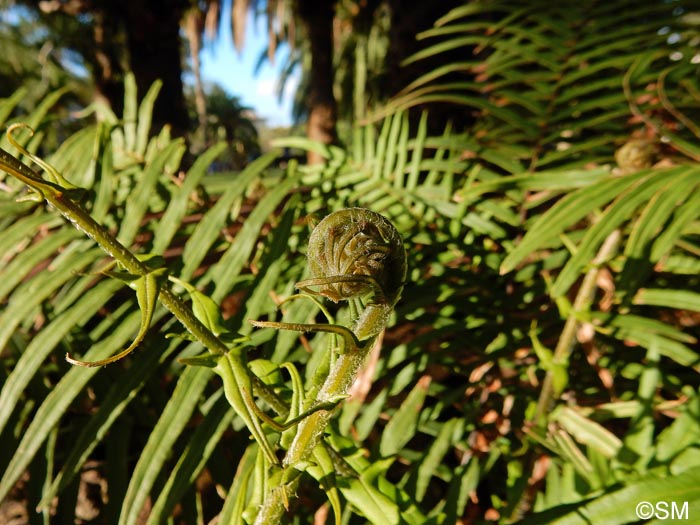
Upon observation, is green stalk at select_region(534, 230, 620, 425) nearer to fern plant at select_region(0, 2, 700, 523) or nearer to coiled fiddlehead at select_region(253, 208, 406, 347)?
fern plant at select_region(0, 2, 700, 523)

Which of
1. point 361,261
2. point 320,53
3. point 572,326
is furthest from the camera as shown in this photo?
point 320,53

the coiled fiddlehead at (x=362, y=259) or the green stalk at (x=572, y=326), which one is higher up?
the green stalk at (x=572, y=326)

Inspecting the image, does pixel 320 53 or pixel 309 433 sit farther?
pixel 320 53

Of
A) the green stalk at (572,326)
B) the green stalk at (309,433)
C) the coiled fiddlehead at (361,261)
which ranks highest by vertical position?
the green stalk at (572,326)

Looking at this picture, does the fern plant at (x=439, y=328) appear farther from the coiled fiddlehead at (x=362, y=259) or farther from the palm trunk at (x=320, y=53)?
the palm trunk at (x=320, y=53)

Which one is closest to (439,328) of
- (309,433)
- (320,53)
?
(309,433)

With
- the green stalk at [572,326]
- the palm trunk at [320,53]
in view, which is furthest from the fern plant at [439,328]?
the palm trunk at [320,53]

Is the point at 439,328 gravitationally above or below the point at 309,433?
above

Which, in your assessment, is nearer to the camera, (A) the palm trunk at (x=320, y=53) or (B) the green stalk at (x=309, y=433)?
(B) the green stalk at (x=309, y=433)

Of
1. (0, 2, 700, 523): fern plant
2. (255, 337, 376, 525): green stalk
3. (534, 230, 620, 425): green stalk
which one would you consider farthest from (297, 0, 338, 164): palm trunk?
(255, 337, 376, 525): green stalk

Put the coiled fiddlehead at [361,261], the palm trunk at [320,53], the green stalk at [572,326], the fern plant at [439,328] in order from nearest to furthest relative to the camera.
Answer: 1. the coiled fiddlehead at [361,261]
2. the fern plant at [439,328]
3. the green stalk at [572,326]
4. the palm trunk at [320,53]

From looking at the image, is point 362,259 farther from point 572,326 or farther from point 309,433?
point 572,326

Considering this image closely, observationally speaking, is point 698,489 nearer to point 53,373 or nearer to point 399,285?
point 399,285

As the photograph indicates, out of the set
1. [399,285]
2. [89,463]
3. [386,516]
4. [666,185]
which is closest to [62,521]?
[89,463]
